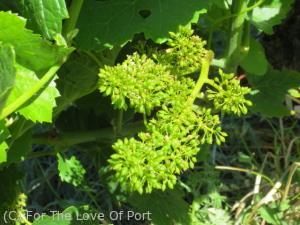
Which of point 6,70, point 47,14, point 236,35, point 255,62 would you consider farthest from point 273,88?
point 6,70

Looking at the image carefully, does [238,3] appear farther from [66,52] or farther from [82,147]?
[82,147]

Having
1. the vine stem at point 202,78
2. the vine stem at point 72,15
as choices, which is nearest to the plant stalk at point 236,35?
the vine stem at point 202,78

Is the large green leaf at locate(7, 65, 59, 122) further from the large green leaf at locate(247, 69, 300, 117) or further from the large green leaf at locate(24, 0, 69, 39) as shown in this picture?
the large green leaf at locate(247, 69, 300, 117)

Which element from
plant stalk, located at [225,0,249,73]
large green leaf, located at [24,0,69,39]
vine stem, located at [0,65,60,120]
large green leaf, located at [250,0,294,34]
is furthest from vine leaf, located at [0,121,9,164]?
large green leaf, located at [250,0,294,34]

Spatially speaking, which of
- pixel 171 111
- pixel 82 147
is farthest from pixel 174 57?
pixel 82 147

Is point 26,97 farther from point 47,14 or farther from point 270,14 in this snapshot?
point 270,14
